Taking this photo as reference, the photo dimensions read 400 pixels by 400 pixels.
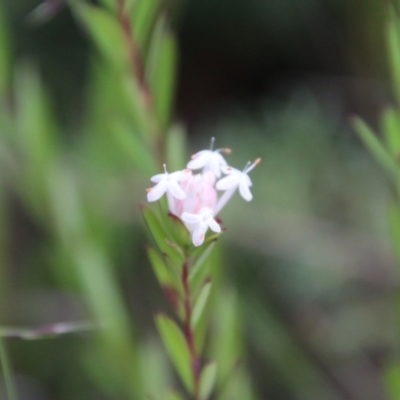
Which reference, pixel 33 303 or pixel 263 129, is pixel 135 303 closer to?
pixel 33 303

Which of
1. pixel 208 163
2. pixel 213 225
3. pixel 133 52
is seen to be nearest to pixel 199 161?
pixel 208 163

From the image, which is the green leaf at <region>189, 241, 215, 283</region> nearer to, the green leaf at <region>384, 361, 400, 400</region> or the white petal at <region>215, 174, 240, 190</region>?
the white petal at <region>215, 174, 240, 190</region>

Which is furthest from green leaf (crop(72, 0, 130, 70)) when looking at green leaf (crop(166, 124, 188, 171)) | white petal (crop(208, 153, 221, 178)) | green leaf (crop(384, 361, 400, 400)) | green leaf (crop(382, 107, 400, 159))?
green leaf (crop(384, 361, 400, 400))

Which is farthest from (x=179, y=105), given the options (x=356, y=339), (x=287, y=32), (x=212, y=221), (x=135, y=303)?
(x=212, y=221)

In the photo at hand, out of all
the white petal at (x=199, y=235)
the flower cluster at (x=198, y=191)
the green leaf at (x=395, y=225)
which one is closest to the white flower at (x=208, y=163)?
the flower cluster at (x=198, y=191)

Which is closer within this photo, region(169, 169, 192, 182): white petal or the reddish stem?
region(169, 169, 192, 182): white petal

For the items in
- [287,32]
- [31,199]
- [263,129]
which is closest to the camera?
[31,199]
